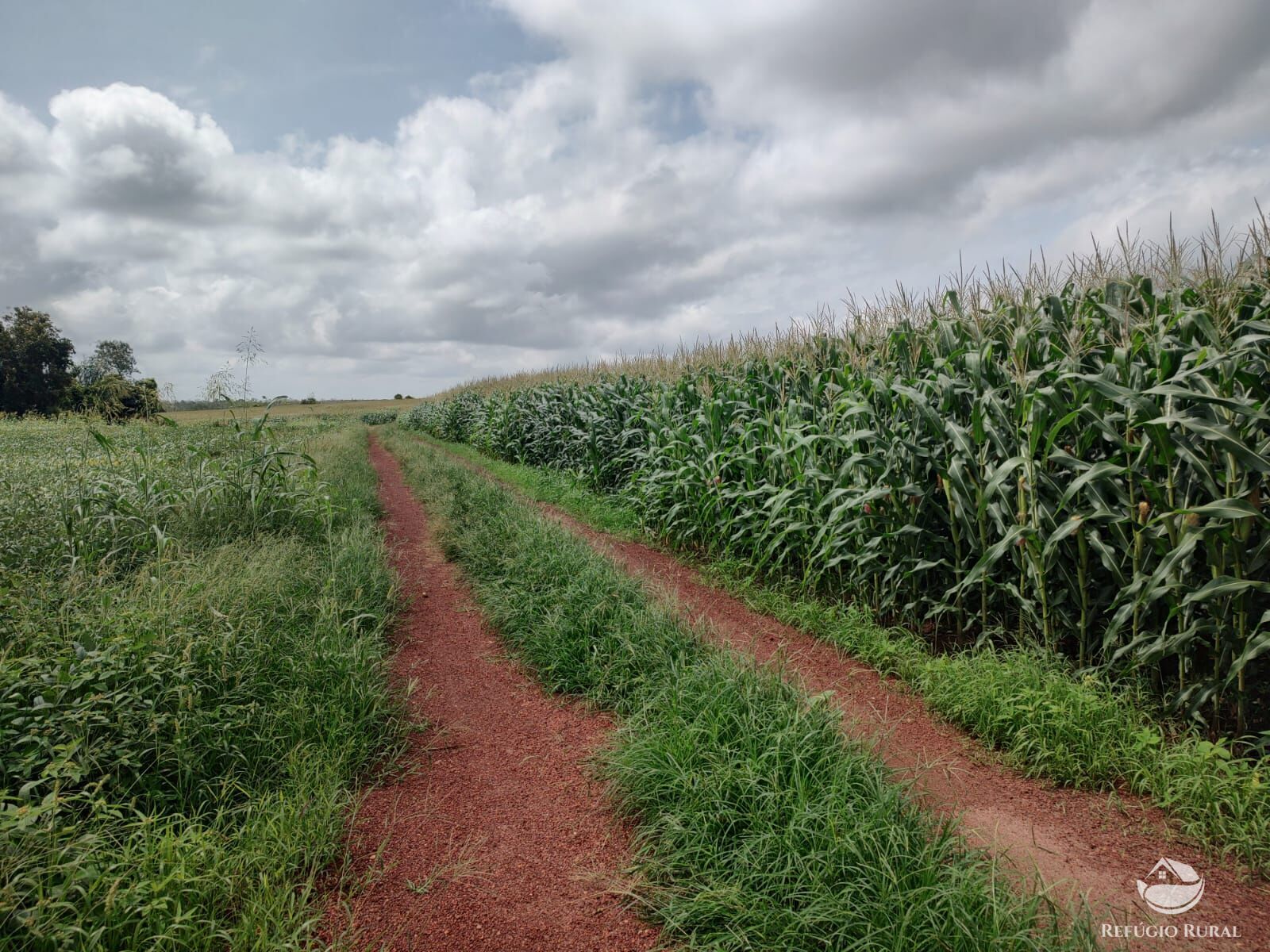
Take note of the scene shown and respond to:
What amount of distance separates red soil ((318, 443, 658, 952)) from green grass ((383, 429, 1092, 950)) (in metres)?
0.19

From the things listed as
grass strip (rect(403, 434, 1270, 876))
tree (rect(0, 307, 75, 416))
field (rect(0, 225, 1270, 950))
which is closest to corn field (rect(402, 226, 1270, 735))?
field (rect(0, 225, 1270, 950))

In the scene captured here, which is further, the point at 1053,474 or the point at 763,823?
the point at 1053,474

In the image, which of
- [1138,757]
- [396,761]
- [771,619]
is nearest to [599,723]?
[396,761]

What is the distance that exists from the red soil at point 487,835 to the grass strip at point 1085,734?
7.20 feet

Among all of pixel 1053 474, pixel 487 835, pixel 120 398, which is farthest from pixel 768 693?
pixel 120 398

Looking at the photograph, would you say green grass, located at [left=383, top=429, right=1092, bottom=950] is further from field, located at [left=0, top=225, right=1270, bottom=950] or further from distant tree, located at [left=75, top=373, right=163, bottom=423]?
distant tree, located at [left=75, top=373, right=163, bottom=423]

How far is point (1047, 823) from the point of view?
292 cm

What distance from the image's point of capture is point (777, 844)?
242 centimetres

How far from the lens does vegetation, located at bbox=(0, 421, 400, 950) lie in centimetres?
219

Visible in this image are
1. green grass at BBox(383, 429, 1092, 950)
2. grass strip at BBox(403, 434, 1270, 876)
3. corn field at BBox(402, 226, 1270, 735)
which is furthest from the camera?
corn field at BBox(402, 226, 1270, 735)

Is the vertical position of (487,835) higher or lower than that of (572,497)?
lower

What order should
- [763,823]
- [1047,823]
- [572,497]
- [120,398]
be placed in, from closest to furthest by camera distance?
[763,823], [1047,823], [120,398], [572,497]

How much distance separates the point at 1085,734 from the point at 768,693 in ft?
5.45

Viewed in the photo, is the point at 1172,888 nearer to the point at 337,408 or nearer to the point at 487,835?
the point at 487,835
